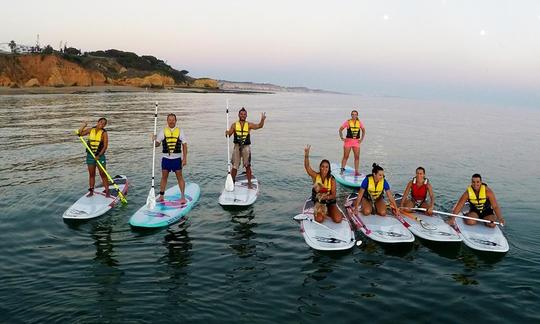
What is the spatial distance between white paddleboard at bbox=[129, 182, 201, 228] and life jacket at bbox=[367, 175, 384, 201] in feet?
20.6

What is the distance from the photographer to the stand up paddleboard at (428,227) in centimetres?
1194

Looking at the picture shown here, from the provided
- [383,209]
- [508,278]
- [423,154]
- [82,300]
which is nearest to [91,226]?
[82,300]

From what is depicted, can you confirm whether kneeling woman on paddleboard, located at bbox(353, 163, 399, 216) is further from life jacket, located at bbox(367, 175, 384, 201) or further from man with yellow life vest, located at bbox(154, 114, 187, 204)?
man with yellow life vest, located at bbox(154, 114, 187, 204)

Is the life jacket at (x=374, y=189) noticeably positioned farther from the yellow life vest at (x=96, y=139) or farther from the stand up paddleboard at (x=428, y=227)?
the yellow life vest at (x=96, y=139)

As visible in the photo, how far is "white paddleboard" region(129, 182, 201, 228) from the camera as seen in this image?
41.8 feet

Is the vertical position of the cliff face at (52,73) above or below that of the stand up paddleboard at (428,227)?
above

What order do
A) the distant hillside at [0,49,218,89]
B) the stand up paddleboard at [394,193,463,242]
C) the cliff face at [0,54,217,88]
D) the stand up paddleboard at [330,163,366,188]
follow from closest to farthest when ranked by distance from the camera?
the stand up paddleboard at [394,193,463,242]
the stand up paddleboard at [330,163,366,188]
the cliff face at [0,54,217,88]
the distant hillside at [0,49,218,89]

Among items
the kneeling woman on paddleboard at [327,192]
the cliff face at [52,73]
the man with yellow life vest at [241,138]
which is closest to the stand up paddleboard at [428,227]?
the kneeling woman on paddleboard at [327,192]

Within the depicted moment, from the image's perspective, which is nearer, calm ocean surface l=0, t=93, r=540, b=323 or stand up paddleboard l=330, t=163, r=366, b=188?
calm ocean surface l=0, t=93, r=540, b=323

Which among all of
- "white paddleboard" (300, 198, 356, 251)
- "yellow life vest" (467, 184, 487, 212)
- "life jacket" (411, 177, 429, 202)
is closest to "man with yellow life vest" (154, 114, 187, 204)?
"white paddleboard" (300, 198, 356, 251)

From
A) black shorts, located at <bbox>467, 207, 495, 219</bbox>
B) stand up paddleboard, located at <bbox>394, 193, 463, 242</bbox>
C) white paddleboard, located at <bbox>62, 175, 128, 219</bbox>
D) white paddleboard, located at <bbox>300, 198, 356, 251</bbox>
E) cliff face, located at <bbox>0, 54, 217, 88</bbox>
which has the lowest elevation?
white paddleboard, located at <bbox>62, 175, 128, 219</bbox>

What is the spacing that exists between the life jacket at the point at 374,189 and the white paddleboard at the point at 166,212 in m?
6.27

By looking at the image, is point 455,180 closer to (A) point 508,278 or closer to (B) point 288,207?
(B) point 288,207

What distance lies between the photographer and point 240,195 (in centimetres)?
1580
